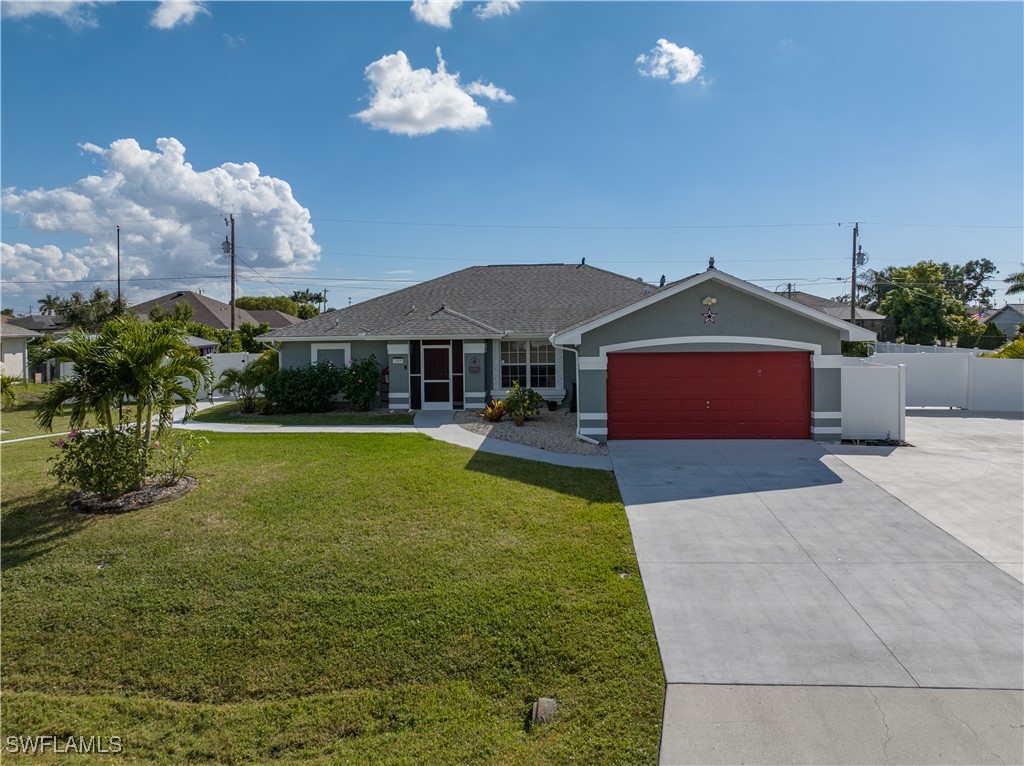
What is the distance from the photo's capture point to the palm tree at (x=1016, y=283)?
38656 millimetres

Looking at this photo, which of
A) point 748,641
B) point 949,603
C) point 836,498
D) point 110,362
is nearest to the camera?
point 748,641

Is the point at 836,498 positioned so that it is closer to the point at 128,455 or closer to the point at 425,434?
the point at 425,434

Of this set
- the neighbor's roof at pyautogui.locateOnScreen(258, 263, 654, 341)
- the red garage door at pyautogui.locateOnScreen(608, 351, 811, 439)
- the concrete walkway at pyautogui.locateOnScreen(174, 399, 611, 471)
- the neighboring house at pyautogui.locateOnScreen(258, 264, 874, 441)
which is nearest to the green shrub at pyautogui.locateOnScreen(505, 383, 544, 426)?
the concrete walkway at pyautogui.locateOnScreen(174, 399, 611, 471)

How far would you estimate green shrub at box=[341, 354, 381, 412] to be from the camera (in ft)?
58.1

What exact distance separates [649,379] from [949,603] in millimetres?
8039

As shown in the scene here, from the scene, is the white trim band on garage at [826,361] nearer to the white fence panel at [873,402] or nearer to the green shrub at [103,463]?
the white fence panel at [873,402]

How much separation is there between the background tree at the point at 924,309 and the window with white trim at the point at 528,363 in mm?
29967

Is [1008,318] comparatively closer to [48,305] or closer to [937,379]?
[937,379]

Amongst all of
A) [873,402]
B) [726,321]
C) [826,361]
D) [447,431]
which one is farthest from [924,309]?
[447,431]

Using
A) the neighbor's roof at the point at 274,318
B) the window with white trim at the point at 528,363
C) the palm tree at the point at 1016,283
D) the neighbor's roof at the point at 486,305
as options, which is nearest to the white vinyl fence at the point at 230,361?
the neighbor's roof at the point at 486,305

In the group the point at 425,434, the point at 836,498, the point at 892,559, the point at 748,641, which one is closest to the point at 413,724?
the point at 748,641

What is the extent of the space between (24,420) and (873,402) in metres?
23.0

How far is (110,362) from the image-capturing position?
27.3 ft

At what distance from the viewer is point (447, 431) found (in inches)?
563
